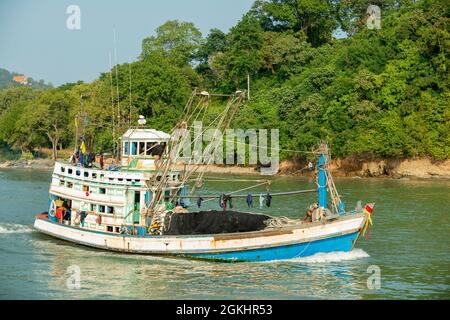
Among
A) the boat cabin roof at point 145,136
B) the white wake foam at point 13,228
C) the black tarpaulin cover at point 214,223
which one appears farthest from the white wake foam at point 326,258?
the white wake foam at point 13,228

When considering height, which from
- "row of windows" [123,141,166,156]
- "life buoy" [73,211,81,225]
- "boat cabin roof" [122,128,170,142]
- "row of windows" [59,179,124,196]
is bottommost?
"life buoy" [73,211,81,225]

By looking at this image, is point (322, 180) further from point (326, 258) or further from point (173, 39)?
point (173, 39)

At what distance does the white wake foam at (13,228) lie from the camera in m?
40.2

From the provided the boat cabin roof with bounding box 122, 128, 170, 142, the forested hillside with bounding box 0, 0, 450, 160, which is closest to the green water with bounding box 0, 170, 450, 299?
the boat cabin roof with bounding box 122, 128, 170, 142

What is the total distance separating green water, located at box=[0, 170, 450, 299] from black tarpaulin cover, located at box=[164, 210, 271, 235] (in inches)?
55.2

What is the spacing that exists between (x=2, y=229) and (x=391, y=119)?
42.9m

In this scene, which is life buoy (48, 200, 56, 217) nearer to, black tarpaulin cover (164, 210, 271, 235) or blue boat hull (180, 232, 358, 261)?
black tarpaulin cover (164, 210, 271, 235)

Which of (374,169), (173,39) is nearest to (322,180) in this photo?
(374,169)

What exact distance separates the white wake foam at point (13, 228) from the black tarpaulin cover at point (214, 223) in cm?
1210

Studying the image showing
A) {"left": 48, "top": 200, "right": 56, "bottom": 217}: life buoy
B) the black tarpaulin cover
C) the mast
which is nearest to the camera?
the mast

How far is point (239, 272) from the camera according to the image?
94.6ft

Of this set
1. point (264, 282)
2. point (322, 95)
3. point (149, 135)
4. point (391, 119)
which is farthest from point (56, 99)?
point (264, 282)

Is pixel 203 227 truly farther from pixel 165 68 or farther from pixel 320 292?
pixel 165 68

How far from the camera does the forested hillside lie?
70.9 meters
